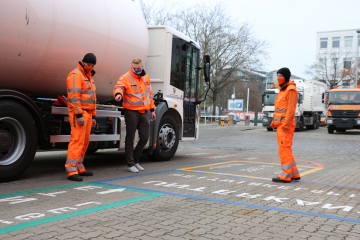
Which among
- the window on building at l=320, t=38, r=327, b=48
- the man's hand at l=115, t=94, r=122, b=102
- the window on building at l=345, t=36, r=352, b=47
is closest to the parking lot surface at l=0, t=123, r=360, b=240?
the man's hand at l=115, t=94, r=122, b=102

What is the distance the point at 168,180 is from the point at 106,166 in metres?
2.20

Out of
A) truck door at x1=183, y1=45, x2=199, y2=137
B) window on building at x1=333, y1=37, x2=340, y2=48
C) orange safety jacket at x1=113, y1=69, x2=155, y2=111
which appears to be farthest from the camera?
window on building at x1=333, y1=37, x2=340, y2=48

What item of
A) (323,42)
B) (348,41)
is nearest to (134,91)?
(348,41)

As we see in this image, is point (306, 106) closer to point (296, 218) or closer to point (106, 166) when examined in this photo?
point (106, 166)

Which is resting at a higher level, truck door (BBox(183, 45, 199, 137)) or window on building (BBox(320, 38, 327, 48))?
window on building (BBox(320, 38, 327, 48))

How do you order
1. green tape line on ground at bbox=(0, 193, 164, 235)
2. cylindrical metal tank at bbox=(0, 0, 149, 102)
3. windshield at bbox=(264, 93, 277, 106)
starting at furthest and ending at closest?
windshield at bbox=(264, 93, 277, 106)
cylindrical metal tank at bbox=(0, 0, 149, 102)
green tape line on ground at bbox=(0, 193, 164, 235)

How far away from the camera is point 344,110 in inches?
914

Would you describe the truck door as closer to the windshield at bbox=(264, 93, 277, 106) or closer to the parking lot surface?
the parking lot surface

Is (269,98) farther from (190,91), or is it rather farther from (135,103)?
(135,103)

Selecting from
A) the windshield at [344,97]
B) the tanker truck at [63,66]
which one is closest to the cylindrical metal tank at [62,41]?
the tanker truck at [63,66]

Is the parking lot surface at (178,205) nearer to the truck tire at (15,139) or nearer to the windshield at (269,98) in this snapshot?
the truck tire at (15,139)

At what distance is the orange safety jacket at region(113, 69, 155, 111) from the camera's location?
719cm

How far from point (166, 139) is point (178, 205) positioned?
4369mm

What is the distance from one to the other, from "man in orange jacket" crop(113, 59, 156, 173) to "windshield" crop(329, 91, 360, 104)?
62.5 ft
